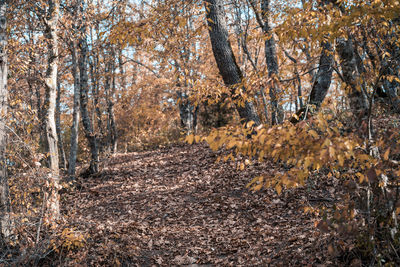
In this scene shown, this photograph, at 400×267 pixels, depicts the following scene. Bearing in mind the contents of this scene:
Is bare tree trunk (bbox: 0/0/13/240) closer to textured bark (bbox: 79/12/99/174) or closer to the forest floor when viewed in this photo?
the forest floor

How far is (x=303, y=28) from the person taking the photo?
9.91 ft

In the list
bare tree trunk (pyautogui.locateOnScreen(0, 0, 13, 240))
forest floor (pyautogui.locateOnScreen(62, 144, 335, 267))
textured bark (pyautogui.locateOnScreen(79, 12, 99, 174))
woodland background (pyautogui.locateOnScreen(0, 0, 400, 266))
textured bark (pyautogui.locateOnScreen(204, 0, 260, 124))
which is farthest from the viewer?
textured bark (pyautogui.locateOnScreen(79, 12, 99, 174))

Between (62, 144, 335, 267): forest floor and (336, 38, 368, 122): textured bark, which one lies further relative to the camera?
(62, 144, 335, 267): forest floor

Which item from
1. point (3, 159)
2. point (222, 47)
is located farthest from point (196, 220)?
point (222, 47)

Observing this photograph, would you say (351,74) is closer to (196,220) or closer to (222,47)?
(222,47)

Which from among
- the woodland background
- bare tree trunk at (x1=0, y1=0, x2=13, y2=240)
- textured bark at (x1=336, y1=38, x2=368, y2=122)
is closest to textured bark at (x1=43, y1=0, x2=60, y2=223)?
the woodland background

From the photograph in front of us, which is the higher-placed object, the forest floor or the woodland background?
the woodland background

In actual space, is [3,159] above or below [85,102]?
below

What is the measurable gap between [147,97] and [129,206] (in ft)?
33.7

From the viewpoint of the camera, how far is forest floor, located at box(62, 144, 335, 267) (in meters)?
4.45

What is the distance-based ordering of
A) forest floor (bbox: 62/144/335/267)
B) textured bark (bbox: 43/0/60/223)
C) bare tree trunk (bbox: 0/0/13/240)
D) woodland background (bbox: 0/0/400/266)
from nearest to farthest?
woodland background (bbox: 0/0/400/266) < forest floor (bbox: 62/144/335/267) < bare tree trunk (bbox: 0/0/13/240) < textured bark (bbox: 43/0/60/223)

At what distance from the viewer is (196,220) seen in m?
6.15

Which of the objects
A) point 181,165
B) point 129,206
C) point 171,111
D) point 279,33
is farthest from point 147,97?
point 279,33

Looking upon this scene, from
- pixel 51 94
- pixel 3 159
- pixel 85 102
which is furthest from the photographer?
pixel 85 102
